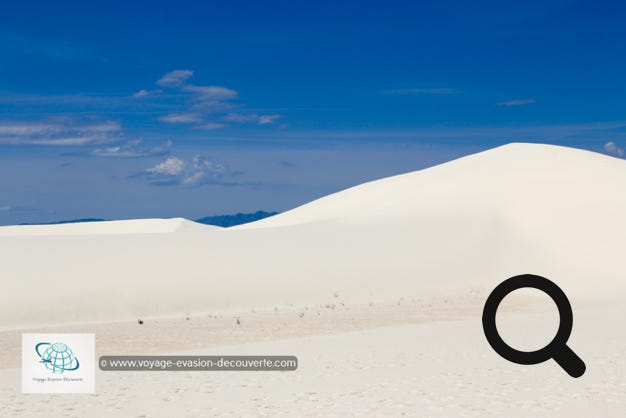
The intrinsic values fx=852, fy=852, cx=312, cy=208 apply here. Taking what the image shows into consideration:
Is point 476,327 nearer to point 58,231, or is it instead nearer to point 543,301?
point 543,301

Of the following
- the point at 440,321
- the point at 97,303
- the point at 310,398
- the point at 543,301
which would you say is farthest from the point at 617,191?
the point at 310,398

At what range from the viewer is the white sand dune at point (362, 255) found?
104 ft

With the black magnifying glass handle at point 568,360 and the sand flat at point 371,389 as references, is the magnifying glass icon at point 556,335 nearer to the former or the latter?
the black magnifying glass handle at point 568,360

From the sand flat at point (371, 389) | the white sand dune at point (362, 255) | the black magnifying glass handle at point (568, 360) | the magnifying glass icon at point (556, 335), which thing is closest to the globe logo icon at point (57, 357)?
the sand flat at point (371, 389)

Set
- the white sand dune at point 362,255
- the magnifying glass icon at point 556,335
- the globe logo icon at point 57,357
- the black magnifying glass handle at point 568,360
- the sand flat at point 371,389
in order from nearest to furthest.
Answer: the black magnifying glass handle at point 568,360, the magnifying glass icon at point 556,335, the sand flat at point 371,389, the globe logo icon at point 57,357, the white sand dune at point 362,255

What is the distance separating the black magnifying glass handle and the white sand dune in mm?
19351

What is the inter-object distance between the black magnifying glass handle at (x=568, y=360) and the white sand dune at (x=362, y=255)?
19351 mm

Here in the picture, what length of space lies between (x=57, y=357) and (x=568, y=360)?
7419 millimetres

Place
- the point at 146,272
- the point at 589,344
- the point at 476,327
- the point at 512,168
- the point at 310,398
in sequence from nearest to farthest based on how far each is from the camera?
the point at 310,398, the point at 589,344, the point at 476,327, the point at 146,272, the point at 512,168

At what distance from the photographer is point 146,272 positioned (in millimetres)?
34062

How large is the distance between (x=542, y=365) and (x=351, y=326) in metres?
10.0

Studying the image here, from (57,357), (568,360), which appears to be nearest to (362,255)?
(568,360)

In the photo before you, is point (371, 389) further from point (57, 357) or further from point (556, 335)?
point (57, 357)

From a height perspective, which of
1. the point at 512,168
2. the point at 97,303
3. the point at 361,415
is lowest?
the point at 361,415
